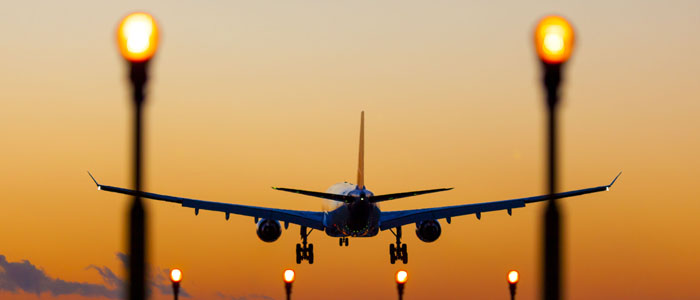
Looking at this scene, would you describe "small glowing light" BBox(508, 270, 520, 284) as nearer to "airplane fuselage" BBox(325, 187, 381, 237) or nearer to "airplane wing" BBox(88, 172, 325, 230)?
"airplane fuselage" BBox(325, 187, 381, 237)

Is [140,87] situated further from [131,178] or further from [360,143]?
[360,143]

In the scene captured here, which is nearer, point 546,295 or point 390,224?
point 546,295

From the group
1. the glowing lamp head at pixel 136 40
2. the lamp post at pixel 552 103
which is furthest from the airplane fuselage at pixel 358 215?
the glowing lamp head at pixel 136 40

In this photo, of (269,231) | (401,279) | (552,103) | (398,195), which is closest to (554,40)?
(552,103)

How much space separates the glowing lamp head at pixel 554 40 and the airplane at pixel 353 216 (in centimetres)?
3913

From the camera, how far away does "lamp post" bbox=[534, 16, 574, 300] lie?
55.0ft

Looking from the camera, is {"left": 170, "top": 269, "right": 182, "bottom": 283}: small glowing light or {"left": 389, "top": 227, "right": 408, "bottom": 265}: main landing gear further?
{"left": 389, "top": 227, "right": 408, "bottom": 265}: main landing gear

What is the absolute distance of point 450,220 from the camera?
6347 cm

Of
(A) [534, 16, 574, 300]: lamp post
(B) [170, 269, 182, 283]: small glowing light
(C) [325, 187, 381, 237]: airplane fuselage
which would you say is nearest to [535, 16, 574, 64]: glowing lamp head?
(A) [534, 16, 574, 300]: lamp post

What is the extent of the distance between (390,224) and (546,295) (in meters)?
46.9

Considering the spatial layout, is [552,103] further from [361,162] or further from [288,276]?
[361,162]

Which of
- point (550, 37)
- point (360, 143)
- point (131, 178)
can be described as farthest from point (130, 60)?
point (360, 143)

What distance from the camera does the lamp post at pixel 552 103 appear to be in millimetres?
16766

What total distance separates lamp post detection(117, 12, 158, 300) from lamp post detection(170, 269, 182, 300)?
19.3 m
